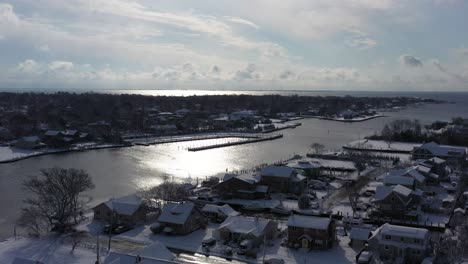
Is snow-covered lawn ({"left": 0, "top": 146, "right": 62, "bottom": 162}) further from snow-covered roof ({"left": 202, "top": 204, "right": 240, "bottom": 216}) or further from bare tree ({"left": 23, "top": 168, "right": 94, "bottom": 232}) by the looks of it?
snow-covered roof ({"left": 202, "top": 204, "right": 240, "bottom": 216})

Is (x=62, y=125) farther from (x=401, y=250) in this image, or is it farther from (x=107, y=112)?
(x=401, y=250)

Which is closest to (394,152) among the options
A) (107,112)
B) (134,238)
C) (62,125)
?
(134,238)

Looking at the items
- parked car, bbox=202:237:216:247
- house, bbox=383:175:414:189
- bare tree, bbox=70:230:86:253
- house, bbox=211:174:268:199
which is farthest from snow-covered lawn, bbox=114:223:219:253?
house, bbox=383:175:414:189

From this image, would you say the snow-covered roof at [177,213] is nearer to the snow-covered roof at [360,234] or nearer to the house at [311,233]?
the house at [311,233]

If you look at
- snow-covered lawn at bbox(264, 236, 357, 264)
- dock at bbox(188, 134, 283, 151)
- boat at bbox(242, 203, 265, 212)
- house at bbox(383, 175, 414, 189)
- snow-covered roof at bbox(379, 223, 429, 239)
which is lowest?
snow-covered lawn at bbox(264, 236, 357, 264)

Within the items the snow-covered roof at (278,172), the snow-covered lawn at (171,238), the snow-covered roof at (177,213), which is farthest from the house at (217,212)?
the snow-covered roof at (278,172)

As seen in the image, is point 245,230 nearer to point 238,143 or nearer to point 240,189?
point 240,189

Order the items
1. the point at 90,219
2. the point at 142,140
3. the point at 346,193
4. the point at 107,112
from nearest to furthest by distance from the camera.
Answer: the point at 90,219, the point at 346,193, the point at 142,140, the point at 107,112
